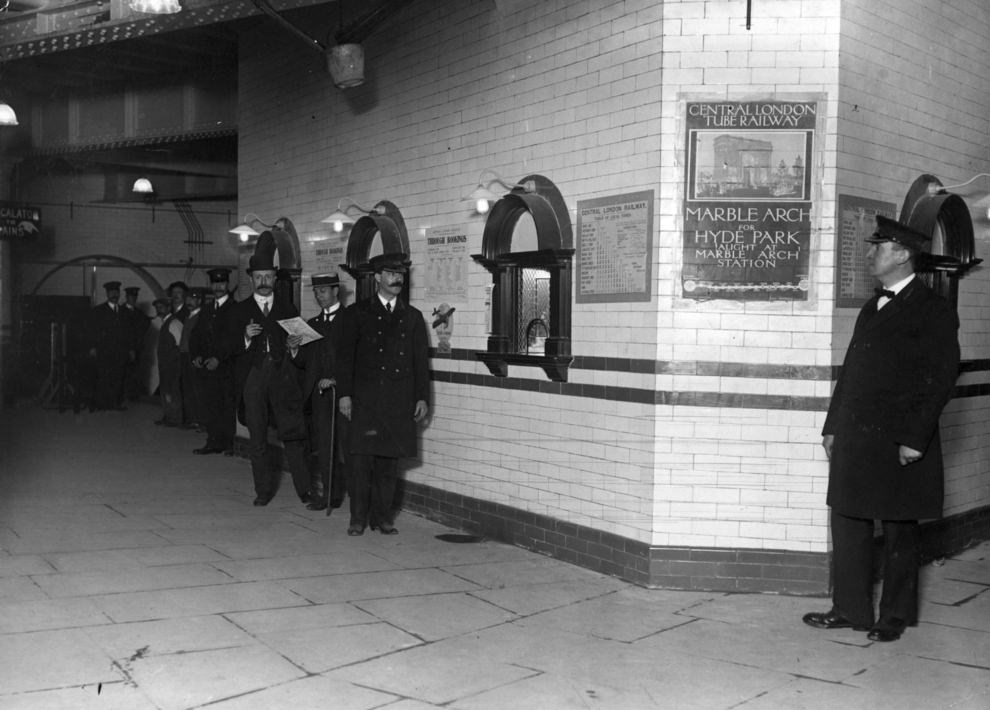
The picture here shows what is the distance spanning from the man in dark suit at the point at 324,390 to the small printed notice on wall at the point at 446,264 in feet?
2.65

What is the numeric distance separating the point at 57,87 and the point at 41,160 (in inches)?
114

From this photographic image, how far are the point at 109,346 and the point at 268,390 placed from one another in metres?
8.64

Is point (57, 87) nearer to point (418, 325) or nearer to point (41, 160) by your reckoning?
point (41, 160)

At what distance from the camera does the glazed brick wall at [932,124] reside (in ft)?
20.3

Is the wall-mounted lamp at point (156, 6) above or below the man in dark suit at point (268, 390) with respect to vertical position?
above

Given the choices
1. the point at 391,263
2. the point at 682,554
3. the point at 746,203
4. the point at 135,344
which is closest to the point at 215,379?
the point at 391,263

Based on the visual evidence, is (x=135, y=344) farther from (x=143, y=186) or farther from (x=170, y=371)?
(x=143, y=186)

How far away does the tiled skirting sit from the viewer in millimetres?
6148

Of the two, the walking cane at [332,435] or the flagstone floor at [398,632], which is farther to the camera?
the walking cane at [332,435]

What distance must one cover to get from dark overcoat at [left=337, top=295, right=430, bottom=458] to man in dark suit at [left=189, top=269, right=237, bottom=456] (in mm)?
3955

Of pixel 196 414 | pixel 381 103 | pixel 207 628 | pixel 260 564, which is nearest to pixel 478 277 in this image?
pixel 381 103

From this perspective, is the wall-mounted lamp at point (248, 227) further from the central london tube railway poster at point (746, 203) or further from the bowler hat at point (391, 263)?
the central london tube railway poster at point (746, 203)

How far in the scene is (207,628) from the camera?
5238 millimetres

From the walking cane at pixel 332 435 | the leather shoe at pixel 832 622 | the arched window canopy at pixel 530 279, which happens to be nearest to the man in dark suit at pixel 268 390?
the walking cane at pixel 332 435
